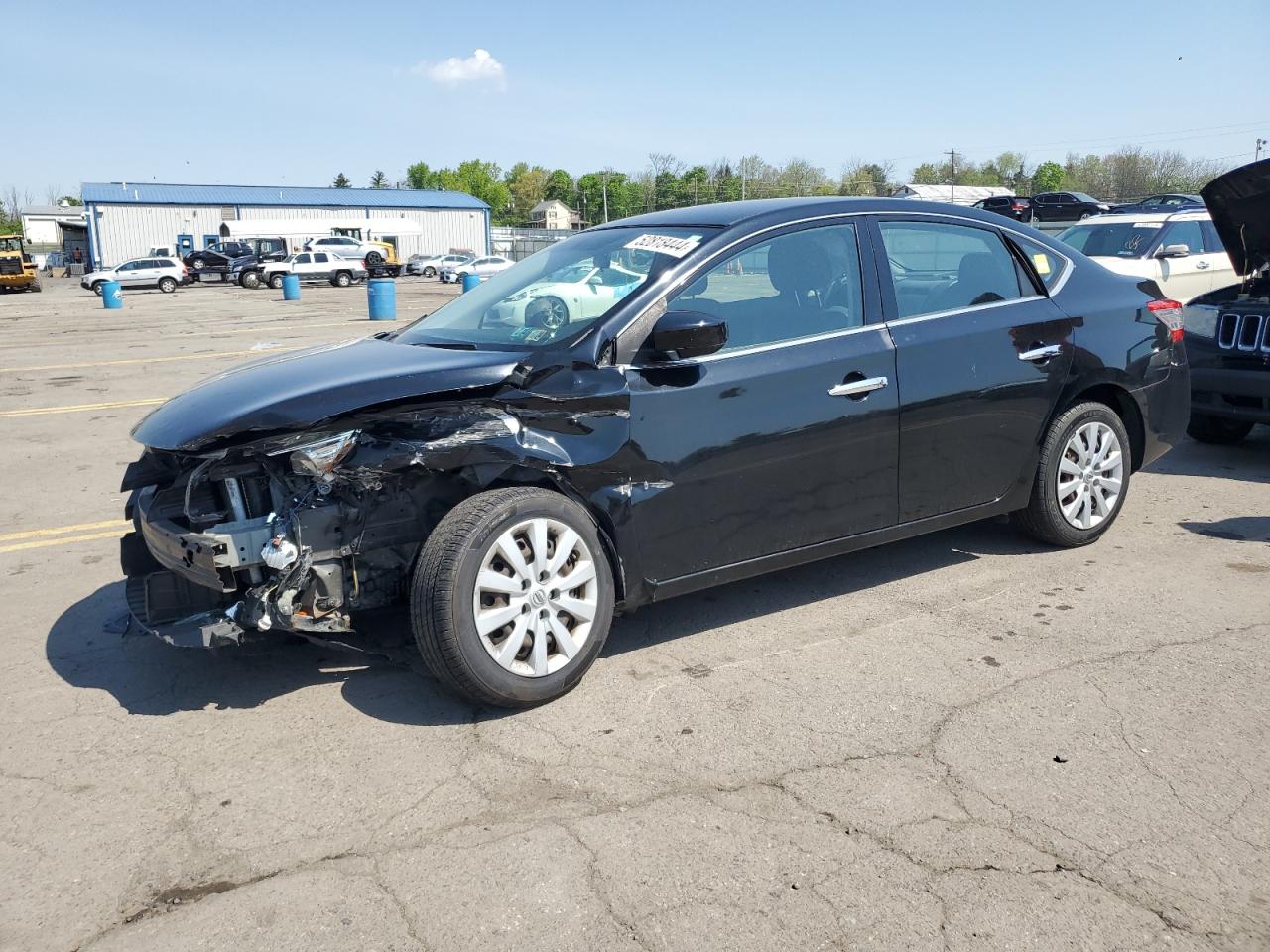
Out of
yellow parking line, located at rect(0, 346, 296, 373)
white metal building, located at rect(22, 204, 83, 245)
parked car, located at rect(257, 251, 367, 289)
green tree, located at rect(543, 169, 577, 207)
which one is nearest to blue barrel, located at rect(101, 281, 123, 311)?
parked car, located at rect(257, 251, 367, 289)

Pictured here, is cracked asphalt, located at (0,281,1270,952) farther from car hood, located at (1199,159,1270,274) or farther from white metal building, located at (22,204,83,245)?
white metal building, located at (22,204,83,245)

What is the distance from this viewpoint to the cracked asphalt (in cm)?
258

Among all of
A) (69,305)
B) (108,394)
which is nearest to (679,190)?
(69,305)

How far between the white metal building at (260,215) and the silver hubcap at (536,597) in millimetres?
59286

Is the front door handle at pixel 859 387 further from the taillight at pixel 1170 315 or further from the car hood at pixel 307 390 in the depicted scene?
the taillight at pixel 1170 315

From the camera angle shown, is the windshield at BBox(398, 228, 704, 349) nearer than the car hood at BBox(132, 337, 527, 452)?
No

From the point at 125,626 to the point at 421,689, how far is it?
1.37m

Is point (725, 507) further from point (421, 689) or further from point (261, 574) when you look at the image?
point (261, 574)

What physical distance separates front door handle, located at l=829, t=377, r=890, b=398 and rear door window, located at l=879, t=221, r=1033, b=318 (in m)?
0.39

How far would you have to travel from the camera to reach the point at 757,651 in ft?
13.8

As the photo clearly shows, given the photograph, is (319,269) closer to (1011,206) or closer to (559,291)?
(1011,206)

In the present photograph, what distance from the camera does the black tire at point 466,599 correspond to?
3.47m

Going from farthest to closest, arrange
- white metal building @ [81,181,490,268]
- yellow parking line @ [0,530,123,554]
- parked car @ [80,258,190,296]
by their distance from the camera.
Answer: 1. white metal building @ [81,181,490,268]
2. parked car @ [80,258,190,296]
3. yellow parking line @ [0,530,123,554]

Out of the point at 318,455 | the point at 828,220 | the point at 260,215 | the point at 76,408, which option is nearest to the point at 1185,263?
the point at 828,220
